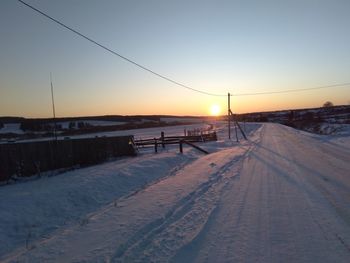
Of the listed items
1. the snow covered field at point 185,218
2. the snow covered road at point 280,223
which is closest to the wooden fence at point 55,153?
the snow covered field at point 185,218

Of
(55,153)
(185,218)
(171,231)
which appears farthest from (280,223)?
(55,153)

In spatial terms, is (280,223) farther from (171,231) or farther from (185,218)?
(171,231)

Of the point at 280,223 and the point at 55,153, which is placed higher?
the point at 55,153

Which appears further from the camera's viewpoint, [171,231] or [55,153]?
[55,153]

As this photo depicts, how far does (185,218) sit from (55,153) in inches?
458

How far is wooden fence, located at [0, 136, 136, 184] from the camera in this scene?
51.5ft

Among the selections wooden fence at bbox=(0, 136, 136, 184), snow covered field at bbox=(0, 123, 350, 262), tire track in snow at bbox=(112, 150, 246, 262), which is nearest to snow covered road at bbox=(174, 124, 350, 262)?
snow covered field at bbox=(0, 123, 350, 262)

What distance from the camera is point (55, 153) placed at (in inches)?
718

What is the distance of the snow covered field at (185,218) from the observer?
19.9 ft

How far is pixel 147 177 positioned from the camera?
606 inches

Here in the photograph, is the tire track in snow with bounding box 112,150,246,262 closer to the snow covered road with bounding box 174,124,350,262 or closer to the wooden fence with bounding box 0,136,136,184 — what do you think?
the snow covered road with bounding box 174,124,350,262

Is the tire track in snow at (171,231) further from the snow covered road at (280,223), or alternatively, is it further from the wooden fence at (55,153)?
the wooden fence at (55,153)

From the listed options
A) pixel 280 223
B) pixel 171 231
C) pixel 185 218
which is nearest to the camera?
pixel 171 231

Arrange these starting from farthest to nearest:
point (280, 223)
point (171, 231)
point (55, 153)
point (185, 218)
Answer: point (55, 153)
point (185, 218)
point (280, 223)
point (171, 231)
